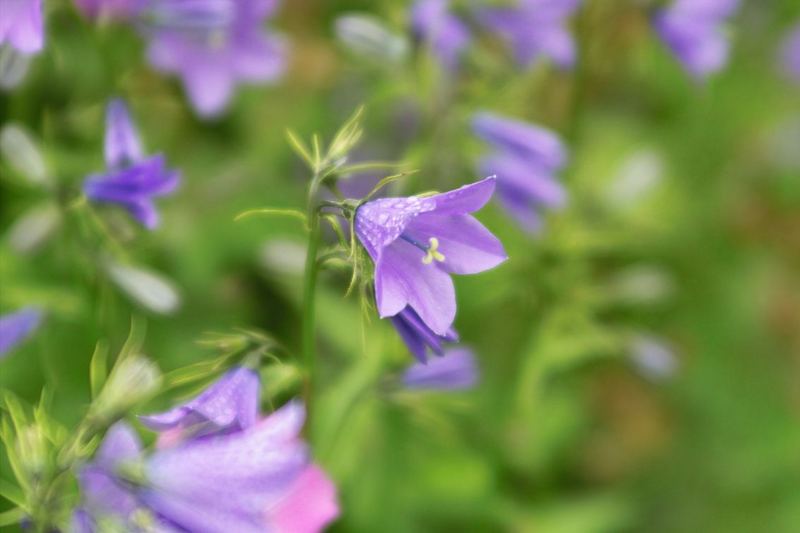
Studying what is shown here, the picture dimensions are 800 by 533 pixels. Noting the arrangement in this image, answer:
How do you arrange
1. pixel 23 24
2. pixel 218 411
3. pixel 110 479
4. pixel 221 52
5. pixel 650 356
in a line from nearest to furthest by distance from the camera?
1. pixel 110 479
2. pixel 218 411
3. pixel 23 24
4. pixel 221 52
5. pixel 650 356

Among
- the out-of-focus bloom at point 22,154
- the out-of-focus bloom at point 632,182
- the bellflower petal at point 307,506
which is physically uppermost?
the out-of-focus bloom at point 22,154

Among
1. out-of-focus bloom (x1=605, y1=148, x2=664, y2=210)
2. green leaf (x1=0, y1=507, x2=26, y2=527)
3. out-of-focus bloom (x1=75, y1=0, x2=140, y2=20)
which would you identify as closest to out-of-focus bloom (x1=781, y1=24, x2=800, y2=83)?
out-of-focus bloom (x1=605, y1=148, x2=664, y2=210)

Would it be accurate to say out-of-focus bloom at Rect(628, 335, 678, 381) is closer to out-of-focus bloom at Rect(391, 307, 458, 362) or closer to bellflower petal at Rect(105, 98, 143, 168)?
out-of-focus bloom at Rect(391, 307, 458, 362)

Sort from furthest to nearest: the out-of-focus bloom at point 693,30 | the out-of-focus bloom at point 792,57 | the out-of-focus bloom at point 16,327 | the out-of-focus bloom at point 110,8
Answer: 1. the out-of-focus bloom at point 792,57
2. the out-of-focus bloom at point 693,30
3. the out-of-focus bloom at point 110,8
4. the out-of-focus bloom at point 16,327

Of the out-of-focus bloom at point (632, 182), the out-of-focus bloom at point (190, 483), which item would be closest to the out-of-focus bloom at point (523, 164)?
the out-of-focus bloom at point (632, 182)

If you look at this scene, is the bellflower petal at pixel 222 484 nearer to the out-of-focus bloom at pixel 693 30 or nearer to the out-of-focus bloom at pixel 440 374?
the out-of-focus bloom at pixel 440 374

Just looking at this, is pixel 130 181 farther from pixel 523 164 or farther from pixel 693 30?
pixel 693 30

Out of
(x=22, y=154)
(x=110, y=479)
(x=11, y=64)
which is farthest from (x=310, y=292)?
(x=11, y=64)

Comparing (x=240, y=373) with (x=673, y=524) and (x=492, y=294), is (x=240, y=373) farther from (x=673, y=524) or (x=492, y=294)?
(x=673, y=524)
